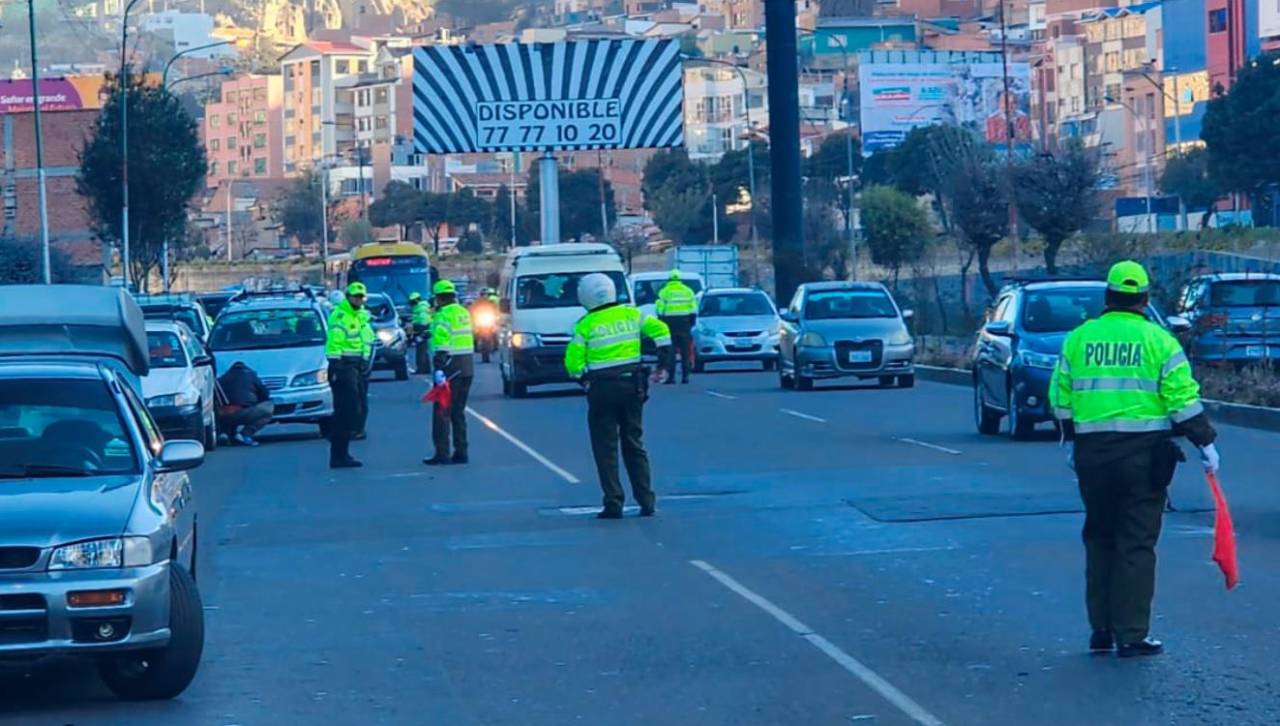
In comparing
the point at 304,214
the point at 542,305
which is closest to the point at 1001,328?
the point at 542,305

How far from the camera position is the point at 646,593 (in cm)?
1238

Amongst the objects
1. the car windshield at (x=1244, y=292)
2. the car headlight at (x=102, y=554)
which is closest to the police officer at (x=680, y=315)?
the car windshield at (x=1244, y=292)

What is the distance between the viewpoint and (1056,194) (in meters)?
41.3

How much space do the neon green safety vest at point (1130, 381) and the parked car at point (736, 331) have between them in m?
31.1

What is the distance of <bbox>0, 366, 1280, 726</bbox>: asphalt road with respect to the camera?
30.0 feet

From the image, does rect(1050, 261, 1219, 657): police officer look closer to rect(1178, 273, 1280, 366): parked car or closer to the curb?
Answer: the curb

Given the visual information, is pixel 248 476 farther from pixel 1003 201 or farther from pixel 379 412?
pixel 1003 201

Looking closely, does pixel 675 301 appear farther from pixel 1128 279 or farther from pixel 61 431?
pixel 61 431

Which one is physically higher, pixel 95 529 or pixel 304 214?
pixel 304 214

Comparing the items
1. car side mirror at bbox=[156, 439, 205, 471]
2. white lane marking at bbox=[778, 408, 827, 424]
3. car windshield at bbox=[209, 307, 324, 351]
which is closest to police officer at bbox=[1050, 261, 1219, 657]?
car side mirror at bbox=[156, 439, 205, 471]

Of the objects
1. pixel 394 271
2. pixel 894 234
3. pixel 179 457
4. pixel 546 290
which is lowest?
pixel 179 457

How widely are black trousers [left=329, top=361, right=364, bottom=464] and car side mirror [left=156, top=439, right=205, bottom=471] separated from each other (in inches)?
459

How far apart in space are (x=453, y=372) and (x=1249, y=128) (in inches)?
→ 2222

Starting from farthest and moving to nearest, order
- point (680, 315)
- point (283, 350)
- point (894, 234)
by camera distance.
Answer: point (894, 234) → point (680, 315) → point (283, 350)
